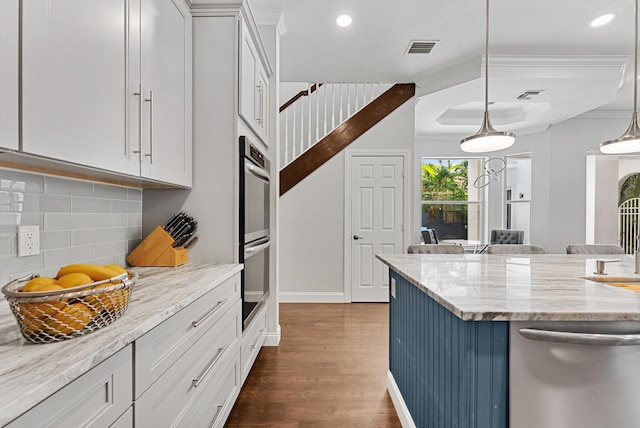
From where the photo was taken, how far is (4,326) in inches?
39.1

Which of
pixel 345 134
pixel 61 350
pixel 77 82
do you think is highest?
pixel 345 134

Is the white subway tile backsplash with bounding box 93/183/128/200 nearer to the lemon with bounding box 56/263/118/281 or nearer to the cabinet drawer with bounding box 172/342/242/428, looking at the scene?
the lemon with bounding box 56/263/118/281

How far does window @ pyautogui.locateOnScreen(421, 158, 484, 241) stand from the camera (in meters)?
7.43

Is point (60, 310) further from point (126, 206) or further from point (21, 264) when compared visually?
point (126, 206)

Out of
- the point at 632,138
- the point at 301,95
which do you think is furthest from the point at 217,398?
the point at 301,95

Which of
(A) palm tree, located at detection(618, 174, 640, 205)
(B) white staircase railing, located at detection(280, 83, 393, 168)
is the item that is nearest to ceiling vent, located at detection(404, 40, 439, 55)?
(B) white staircase railing, located at detection(280, 83, 393, 168)

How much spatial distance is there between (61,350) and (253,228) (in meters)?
1.70

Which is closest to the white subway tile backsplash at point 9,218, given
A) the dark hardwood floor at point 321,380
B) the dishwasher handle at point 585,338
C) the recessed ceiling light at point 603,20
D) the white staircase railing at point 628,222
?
the dark hardwood floor at point 321,380

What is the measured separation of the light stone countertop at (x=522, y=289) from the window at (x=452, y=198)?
5.27 metres

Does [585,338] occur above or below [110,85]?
below

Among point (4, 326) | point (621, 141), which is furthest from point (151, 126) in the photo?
point (621, 141)

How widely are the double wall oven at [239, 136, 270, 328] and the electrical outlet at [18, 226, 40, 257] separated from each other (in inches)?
40.4

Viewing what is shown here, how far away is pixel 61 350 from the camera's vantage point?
2.63ft

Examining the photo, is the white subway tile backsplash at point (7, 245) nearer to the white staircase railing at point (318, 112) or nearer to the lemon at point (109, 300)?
the lemon at point (109, 300)
